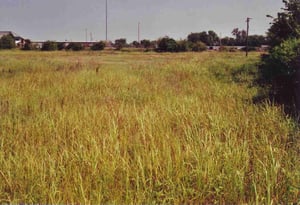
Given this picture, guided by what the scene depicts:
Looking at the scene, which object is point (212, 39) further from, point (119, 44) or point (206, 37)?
point (119, 44)

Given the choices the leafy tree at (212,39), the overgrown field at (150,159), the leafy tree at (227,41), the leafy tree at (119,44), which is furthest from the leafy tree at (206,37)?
the overgrown field at (150,159)

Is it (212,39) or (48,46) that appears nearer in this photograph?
(48,46)

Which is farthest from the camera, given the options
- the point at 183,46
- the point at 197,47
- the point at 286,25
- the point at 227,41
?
the point at 227,41

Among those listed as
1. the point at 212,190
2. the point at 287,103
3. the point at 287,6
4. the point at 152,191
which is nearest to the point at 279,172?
the point at 212,190

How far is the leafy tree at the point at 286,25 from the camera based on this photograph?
741cm

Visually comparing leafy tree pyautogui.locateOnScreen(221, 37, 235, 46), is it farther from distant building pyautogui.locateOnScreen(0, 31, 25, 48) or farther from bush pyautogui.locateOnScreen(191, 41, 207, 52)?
distant building pyautogui.locateOnScreen(0, 31, 25, 48)

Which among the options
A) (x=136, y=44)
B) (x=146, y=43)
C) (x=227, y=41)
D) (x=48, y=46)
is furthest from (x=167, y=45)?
(x=227, y=41)

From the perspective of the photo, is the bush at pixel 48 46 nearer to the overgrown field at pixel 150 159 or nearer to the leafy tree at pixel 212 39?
the leafy tree at pixel 212 39

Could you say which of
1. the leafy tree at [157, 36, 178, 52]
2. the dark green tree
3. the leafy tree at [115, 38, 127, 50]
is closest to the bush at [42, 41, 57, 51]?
the leafy tree at [115, 38, 127, 50]

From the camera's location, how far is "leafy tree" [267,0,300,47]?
292 inches

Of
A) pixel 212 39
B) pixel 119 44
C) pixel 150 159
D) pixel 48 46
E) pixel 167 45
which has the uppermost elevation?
pixel 212 39

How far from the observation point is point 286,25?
8.27 metres

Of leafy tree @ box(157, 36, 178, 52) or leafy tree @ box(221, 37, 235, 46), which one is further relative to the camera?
leafy tree @ box(221, 37, 235, 46)

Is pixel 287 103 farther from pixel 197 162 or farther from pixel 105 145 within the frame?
pixel 105 145
